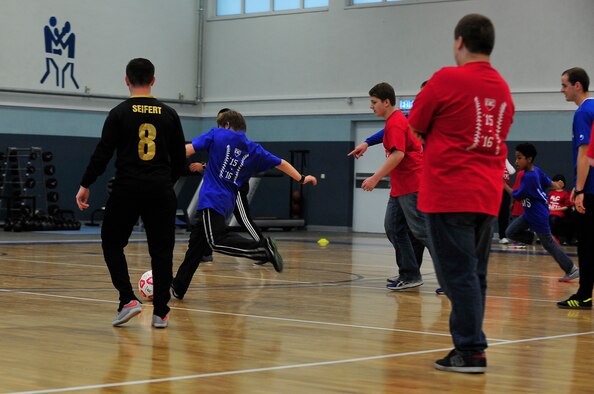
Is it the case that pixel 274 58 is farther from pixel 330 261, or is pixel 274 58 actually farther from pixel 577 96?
pixel 577 96

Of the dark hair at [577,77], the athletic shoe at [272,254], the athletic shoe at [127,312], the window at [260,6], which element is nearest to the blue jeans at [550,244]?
the dark hair at [577,77]

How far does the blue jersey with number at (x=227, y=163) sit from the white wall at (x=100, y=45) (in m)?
15.5

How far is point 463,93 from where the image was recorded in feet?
17.6

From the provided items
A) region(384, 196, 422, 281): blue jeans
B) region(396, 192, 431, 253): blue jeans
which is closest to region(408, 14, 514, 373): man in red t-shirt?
region(396, 192, 431, 253): blue jeans

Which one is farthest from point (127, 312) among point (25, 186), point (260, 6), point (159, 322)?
point (260, 6)

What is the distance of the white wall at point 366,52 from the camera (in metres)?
22.3

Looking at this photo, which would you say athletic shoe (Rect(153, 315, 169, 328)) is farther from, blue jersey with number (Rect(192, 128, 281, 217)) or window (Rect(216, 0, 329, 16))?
window (Rect(216, 0, 329, 16))

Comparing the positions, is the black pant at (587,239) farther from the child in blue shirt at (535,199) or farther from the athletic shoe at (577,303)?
the child in blue shirt at (535,199)

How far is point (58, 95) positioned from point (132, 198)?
725 inches

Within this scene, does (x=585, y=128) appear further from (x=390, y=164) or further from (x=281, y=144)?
(x=281, y=144)

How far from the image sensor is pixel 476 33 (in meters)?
5.38

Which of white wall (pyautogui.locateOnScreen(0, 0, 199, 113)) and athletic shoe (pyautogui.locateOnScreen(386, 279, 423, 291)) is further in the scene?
white wall (pyautogui.locateOnScreen(0, 0, 199, 113))

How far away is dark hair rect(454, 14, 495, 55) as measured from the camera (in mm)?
5344

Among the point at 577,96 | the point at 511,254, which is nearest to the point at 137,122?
the point at 577,96
